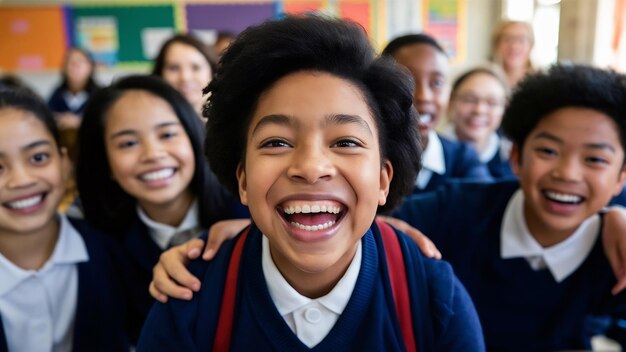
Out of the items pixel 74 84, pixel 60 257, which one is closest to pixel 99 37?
pixel 74 84

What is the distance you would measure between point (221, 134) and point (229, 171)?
11 cm

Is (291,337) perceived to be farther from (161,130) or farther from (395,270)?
(161,130)

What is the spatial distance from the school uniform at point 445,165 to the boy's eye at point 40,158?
1248mm

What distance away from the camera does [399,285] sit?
995mm

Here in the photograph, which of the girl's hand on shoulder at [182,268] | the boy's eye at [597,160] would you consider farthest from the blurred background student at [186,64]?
the boy's eye at [597,160]

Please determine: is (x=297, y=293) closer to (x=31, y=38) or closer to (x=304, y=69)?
(x=304, y=69)

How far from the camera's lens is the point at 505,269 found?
4.59 ft

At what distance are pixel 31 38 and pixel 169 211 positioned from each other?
503 centimetres

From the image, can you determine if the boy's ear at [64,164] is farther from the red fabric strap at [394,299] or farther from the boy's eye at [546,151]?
the boy's eye at [546,151]

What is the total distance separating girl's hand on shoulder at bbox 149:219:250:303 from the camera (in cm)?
101

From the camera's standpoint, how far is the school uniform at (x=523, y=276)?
1.35 meters

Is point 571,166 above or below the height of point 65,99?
below

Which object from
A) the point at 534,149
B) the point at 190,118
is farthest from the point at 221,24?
the point at 534,149

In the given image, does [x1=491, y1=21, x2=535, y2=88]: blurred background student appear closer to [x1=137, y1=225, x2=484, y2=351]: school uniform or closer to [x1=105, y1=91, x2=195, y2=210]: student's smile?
[x1=105, y1=91, x2=195, y2=210]: student's smile
